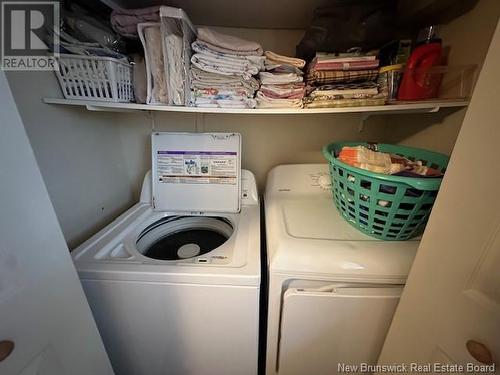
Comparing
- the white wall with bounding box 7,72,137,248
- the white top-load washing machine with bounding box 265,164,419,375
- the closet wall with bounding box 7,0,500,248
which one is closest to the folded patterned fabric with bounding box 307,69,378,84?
the closet wall with bounding box 7,0,500,248

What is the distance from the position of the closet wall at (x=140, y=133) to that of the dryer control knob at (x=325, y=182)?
0.31m

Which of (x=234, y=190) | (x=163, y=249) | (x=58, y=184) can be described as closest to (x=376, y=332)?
(x=234, y=190)

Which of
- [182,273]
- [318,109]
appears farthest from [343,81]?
[182,273]

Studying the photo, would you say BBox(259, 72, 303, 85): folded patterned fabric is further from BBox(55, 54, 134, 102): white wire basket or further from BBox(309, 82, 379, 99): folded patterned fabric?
BBox(55, 54, 134, 102): white wire basket

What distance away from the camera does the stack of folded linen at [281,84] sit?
1.08 m

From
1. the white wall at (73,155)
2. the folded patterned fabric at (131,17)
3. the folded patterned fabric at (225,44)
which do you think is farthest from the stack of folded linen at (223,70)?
the white wall at (73,155)

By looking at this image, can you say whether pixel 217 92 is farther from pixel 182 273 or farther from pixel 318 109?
pixel 182 273

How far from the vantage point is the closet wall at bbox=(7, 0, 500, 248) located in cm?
93

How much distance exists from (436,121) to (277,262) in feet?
3.73

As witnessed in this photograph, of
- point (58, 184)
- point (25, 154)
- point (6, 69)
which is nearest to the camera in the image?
point (25, 154)

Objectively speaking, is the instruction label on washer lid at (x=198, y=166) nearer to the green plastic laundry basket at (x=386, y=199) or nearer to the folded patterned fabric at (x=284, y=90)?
the folded patterned fabric at (x=284, y=90)

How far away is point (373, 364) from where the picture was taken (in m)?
1.02

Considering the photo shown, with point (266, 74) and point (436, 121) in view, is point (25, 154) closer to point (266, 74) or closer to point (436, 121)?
point (266, 74)

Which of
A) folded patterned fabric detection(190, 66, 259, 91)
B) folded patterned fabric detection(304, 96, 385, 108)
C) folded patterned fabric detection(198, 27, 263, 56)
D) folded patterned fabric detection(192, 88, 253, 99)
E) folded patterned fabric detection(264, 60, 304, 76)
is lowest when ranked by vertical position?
folded patterned fabric detection(304, 96, 385, 108)
